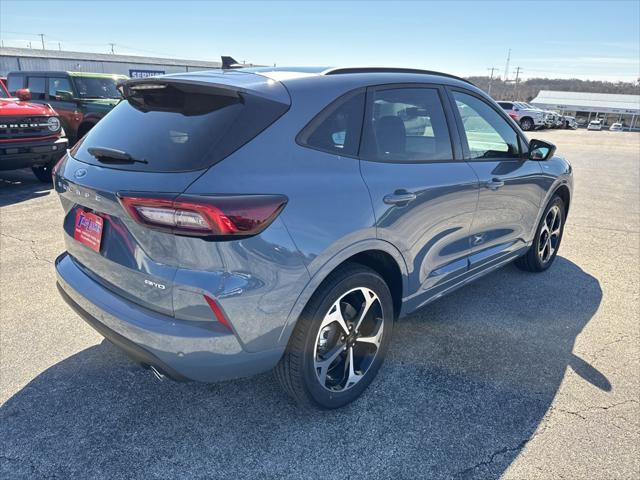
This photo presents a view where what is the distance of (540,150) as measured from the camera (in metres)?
3.92

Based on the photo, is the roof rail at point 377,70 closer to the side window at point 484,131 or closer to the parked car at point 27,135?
the side window at point 484,131

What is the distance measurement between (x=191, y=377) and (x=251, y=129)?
116cm

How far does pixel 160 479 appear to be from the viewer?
2135 mm

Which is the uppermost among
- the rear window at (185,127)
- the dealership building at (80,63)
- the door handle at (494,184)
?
the dealership building at (80,63)

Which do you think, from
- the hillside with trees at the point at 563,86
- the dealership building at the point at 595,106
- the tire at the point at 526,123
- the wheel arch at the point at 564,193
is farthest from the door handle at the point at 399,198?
the hillside with trees at the point at 563,86

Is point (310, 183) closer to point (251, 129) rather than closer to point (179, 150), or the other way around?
point (251, 129)

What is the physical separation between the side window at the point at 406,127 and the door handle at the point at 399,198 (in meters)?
0.22

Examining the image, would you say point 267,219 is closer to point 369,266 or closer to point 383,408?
point 369,266

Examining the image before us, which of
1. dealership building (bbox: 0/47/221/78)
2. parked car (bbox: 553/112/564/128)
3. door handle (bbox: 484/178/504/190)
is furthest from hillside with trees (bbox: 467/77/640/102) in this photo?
door handle (bbox: 484/178/504/190)

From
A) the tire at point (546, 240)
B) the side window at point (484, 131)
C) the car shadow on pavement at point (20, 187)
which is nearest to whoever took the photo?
the side window at point (484, 131)

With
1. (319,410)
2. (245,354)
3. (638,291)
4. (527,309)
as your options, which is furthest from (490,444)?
(638,291)

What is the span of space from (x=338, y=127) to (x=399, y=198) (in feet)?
1.71

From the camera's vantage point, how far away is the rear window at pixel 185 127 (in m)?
2.03

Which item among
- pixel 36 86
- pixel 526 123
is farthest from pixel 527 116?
pixel 36 86
